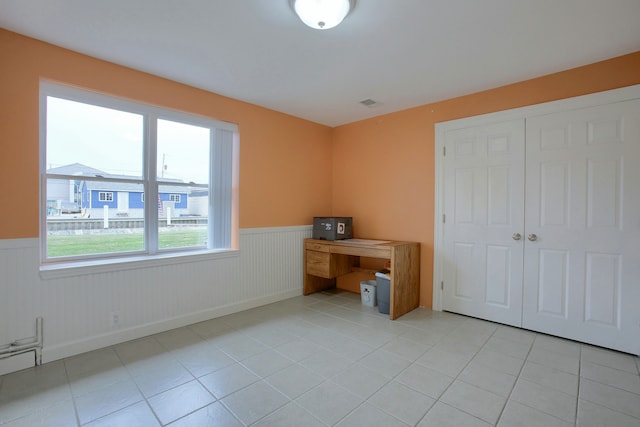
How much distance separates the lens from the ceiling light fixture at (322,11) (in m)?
1.81

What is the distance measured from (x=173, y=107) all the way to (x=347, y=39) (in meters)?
1.91

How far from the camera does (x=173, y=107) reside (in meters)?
3.05

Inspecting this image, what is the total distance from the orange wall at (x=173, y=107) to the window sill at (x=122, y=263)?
1.09 feet

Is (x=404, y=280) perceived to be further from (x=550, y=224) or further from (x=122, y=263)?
(x=122, y=263)

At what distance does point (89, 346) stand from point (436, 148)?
4.03 meters

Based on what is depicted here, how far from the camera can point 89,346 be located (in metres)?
2.53

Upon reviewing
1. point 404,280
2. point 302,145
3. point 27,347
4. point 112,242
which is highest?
point 302,145

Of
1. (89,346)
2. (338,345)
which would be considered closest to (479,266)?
(338,345)

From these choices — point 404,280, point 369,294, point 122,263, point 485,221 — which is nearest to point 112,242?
point 122,263

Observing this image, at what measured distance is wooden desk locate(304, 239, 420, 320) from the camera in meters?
3.35

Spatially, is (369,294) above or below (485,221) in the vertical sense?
below

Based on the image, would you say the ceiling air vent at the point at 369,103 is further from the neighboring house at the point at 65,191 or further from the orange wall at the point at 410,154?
the neighboring house at the point at 65,191

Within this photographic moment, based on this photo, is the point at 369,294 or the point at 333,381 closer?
the point at 333,381

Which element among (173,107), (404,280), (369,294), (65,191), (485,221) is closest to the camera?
(65,191)
